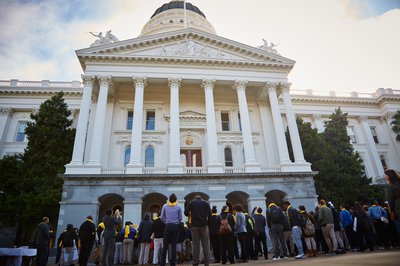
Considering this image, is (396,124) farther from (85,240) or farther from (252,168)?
(85,240)

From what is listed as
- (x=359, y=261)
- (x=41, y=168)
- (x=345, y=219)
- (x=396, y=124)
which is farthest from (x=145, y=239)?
(x=396, y=124)

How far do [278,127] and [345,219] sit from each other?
1255 centimetres

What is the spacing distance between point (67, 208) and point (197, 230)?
13790 millimetres

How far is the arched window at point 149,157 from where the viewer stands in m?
25.3

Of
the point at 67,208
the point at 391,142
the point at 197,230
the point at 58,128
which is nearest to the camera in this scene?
the point at 197,230

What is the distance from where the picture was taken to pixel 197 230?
323 inches

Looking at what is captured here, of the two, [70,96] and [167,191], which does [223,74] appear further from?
[70,96]

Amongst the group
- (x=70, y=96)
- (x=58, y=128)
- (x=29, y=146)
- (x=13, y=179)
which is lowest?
(x=13, y=179)

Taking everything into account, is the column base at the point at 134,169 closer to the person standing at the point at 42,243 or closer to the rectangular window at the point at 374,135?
the person standing at the point at 42,243

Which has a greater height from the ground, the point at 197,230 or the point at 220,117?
the point at 220,117

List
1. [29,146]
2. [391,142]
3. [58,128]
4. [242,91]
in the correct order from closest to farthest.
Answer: [29,146] → [58,128] → [242,91] → [391,142]

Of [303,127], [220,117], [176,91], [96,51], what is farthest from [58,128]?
[303,127]

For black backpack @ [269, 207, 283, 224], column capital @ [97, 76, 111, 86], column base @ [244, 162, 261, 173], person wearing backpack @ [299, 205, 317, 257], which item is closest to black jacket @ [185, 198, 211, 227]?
black backpack @ [269, 207, 283, 224]

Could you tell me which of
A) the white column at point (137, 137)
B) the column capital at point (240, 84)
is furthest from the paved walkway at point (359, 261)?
the column capital at point (240, 84)
